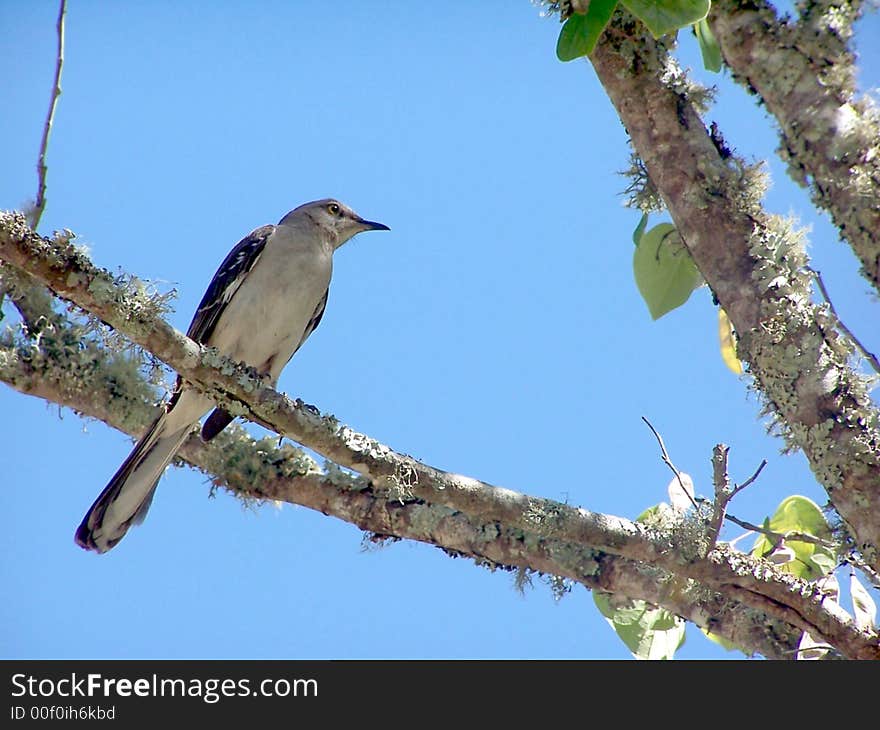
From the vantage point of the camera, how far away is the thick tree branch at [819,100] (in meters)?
3.02

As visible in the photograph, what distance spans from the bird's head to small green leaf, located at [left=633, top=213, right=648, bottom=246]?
261cm

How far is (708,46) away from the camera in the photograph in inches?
137

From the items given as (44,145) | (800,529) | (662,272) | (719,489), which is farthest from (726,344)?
(44,145)

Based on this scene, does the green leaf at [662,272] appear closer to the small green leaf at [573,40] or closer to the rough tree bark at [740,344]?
the rough tree bark at [740,344]

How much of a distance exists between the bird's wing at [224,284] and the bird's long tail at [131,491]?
1.02 metres

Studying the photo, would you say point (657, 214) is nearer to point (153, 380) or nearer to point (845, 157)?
point (845, 157)

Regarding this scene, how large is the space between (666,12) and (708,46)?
0.72 metres

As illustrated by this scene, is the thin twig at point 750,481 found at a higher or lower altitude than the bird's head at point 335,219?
lower

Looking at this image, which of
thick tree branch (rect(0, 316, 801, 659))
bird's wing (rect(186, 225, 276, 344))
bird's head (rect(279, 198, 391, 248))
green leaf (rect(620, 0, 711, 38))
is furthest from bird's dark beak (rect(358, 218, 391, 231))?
green leaf (rect(620, 0, 711, 38))

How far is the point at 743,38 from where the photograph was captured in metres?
3.45

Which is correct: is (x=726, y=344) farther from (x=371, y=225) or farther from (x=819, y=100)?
(x=371, y=225)

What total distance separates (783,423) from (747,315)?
39 cm

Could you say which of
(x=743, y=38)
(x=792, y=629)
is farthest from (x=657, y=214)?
(x=792, y=629)

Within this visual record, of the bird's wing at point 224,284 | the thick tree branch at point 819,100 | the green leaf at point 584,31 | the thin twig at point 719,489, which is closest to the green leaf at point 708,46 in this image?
the thick tree branch at point 819,100
